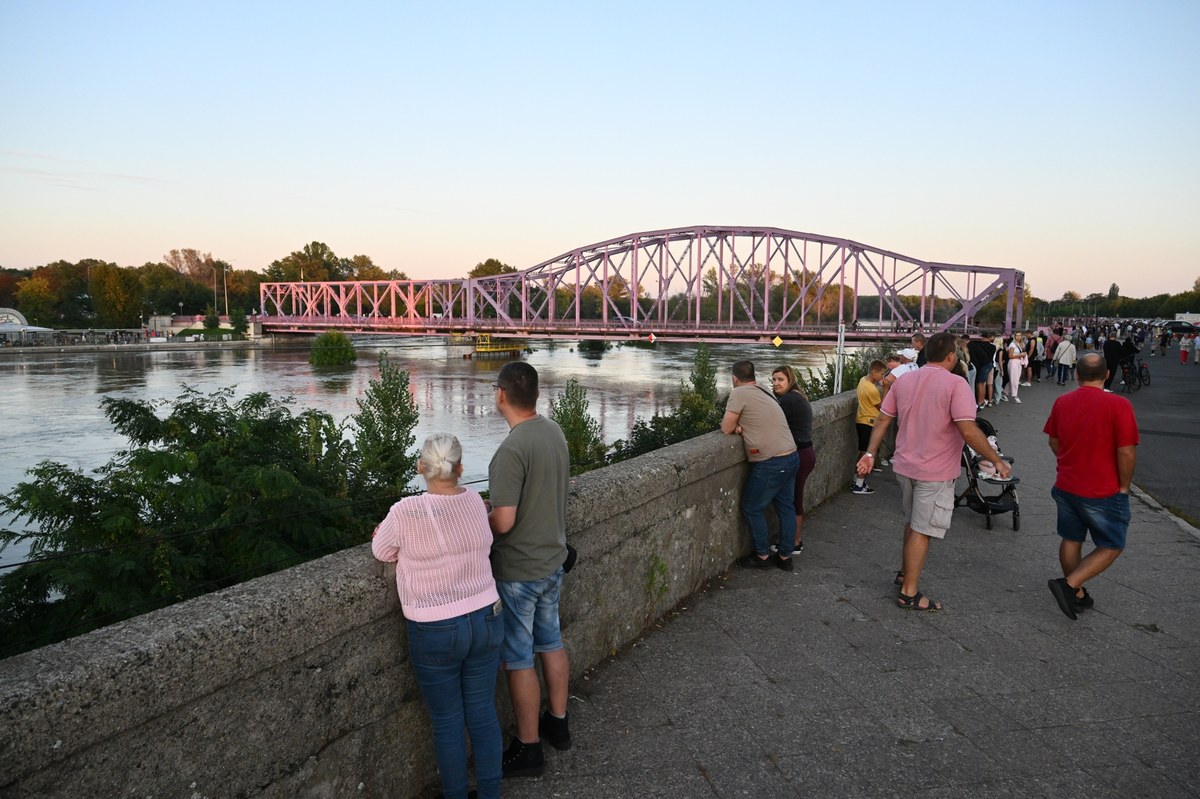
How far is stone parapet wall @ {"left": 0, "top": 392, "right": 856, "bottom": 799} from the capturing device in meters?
1.80

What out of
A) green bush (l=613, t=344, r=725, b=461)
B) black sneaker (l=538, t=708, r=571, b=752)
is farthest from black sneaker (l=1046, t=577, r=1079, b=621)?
black sneaker (l=538, t=708, r=571, b=752)

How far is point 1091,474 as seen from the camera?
459 centimetres

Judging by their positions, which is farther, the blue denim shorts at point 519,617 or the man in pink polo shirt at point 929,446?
the man in pink polo shirt at point 929,446

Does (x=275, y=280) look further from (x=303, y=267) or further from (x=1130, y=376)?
(x=1130, y=376)

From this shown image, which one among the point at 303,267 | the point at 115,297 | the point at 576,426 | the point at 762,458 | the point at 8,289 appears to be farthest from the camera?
the point at 303,267

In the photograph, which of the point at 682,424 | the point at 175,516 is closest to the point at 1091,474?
the point at 175,516

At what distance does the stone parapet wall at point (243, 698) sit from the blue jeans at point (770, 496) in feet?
6.36

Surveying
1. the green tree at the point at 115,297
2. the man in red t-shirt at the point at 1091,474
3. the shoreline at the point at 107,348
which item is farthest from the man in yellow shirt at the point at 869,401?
the green tree at the point at 115,297

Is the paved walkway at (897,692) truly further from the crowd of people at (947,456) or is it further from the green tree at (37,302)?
the green tree at (37,302)

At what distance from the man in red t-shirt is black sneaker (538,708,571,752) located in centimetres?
340

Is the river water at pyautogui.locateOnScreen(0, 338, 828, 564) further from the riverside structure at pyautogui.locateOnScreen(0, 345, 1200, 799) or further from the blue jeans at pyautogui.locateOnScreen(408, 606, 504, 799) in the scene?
the blue jeans at pyautogui.locateOnScreen(408, 606, 504, 799)

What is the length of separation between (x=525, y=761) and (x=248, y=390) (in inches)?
1587

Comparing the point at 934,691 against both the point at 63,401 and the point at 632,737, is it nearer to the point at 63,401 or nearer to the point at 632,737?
the point at 632,737

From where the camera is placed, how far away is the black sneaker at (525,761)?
3.02 m
